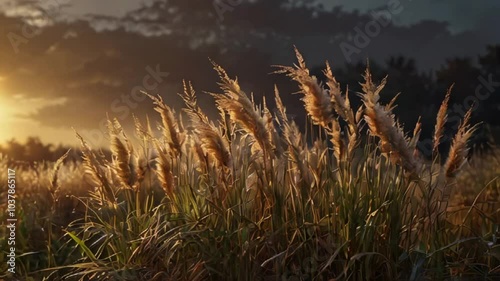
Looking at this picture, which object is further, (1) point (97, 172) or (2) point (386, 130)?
(1) point (97, 172)

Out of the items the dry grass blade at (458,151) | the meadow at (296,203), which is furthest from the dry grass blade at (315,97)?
the dry grass blade at (458,151)

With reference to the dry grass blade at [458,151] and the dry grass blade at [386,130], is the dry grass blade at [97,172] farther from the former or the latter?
the dry grass blade at [458,151]

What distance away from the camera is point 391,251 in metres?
5.96

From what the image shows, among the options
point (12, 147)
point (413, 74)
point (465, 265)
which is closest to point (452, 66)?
point (413, 74)

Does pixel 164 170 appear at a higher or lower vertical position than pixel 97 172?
lower

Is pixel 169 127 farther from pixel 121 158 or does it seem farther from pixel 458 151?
pixel 458 151

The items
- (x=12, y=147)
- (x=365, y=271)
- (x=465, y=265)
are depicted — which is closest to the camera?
(x=365, y=271)

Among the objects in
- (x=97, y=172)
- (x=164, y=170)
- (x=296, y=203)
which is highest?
(x=97, y=172)

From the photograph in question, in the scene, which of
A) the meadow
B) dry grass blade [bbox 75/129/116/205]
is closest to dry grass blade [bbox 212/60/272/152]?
the meadow

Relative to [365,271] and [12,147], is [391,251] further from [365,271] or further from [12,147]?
[12,147]

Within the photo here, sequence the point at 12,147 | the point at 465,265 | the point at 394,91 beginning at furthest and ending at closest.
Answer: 1. the point at 12,147
2. the point at 394,91
3. the point at 465,265

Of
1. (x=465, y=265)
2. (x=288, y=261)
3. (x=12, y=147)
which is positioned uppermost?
(x=12, y=147)

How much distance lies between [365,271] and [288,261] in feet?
1.93

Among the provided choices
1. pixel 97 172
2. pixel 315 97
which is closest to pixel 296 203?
pixel 315 97
